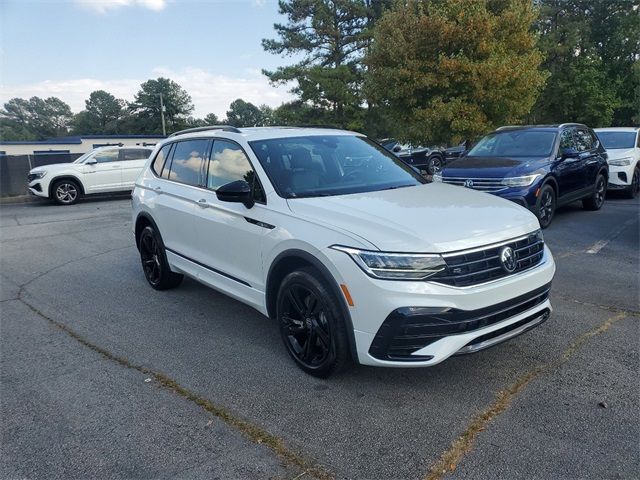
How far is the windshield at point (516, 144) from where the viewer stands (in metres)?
8.62

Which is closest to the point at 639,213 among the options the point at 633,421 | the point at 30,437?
the point at 633,421

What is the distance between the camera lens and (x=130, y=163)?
15859 mm

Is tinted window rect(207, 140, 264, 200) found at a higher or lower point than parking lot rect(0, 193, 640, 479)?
higher

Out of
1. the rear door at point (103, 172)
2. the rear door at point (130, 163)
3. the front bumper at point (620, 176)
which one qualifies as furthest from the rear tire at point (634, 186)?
the rear door at point (103, 172)

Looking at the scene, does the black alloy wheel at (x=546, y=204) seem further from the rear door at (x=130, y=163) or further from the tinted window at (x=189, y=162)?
the rear door at (x=130, y=163)

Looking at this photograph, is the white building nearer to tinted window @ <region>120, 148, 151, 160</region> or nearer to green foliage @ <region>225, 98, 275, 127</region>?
tinted window @ <region>120, 148, 151, 160</region>

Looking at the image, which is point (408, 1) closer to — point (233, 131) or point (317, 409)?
point (233, 131)

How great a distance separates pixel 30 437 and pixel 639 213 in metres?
10.6

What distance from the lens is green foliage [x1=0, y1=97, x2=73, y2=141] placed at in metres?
101

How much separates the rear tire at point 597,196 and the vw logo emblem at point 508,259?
25.4ft

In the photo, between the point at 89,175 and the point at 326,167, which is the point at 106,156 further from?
the point at 326,167

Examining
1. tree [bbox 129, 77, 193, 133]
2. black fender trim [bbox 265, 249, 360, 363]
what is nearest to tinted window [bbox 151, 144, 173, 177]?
black fender trim [bbox 265, 249, 360, 363]

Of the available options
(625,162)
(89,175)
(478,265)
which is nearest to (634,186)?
(625,162)

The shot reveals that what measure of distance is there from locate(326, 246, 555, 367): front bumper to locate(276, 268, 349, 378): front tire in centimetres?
18
